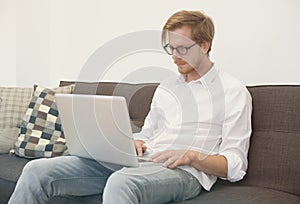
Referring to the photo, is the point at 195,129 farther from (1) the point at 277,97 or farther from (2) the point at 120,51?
(2) the point at 120,51

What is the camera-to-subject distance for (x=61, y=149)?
2.32 m

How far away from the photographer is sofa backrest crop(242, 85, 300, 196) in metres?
1.61

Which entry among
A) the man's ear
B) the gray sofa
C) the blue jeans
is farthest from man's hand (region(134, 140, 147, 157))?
the man's ear

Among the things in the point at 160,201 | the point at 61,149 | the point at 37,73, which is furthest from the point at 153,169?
the point at 37,73

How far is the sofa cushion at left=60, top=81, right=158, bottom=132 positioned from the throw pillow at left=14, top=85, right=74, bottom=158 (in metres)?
0.16

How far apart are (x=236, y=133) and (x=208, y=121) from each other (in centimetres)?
12

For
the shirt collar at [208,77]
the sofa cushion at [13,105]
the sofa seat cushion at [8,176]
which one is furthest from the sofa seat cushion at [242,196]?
the sofa cushion at [13,105]

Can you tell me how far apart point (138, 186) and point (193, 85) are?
560 millimetres

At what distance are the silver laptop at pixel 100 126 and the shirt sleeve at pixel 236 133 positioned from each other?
35 centimetres

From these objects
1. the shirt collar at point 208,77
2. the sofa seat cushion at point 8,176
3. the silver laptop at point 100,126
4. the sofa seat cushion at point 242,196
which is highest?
the shirt collar at point 208,77

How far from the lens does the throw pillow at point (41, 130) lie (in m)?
2.33

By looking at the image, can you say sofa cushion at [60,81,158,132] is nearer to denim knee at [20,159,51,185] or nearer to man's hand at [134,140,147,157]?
man's hand at [134,140,147,157]

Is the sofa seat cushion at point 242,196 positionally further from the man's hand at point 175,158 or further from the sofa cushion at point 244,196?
the man's hand at point 175,158

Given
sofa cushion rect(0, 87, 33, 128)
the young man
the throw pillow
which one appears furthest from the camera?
sofa cushion rect(0, 87, 33, 128)
